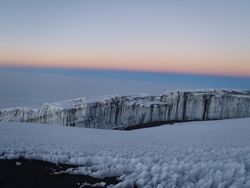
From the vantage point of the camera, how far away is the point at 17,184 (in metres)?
2.77

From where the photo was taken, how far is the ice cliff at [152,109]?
23.5 metres

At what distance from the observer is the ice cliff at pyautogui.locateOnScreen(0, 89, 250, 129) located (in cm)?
2355

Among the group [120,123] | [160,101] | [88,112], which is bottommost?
[120,123]

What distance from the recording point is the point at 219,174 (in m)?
2.83

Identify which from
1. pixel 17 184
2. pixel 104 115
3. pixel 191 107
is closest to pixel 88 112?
pixel 104 115

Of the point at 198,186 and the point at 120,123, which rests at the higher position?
the point at 198,186

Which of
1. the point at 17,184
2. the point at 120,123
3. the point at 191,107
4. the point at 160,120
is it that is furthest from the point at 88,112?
the point at 17,184

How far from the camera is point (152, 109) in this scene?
24.8 meters

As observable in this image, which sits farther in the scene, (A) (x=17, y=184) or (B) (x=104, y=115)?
(B) (x=104, y=115)

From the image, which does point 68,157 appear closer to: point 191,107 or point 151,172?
point 151,172

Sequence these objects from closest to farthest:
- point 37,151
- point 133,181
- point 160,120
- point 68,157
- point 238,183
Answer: point 238,183
point 133,181
point 68,157
point 37,151
point 160,120

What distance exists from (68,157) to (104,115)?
808 inches

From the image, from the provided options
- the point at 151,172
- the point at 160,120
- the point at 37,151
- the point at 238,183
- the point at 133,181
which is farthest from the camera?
the point at 160,120

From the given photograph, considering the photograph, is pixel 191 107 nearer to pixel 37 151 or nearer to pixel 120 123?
pixel 120 123
